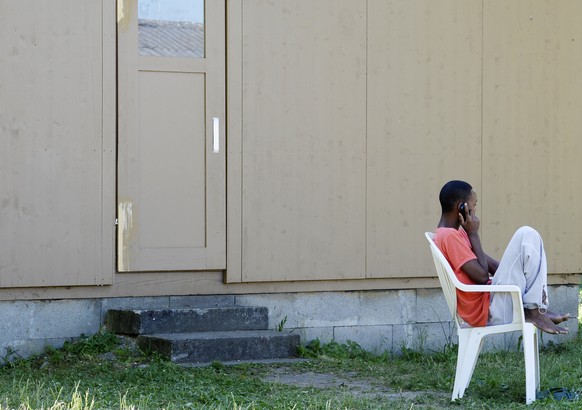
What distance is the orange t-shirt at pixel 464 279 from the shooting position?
221 inches

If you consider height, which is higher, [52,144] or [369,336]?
[52,144]

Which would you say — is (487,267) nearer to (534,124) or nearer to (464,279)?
(464,279)

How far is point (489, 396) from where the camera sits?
19.0 feet

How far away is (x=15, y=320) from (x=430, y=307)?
323 centimetres

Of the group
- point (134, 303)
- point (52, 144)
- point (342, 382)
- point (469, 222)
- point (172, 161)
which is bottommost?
point (342, 382)

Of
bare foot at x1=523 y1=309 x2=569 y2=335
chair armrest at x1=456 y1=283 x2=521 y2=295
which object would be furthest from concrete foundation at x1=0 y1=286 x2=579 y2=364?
bare foot at x1=523 y1=309 x2=569 y2=335

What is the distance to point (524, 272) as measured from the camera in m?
5.46

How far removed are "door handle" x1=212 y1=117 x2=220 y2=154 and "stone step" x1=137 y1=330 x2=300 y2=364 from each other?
1.32m

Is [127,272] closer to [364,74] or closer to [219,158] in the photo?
[219,158]

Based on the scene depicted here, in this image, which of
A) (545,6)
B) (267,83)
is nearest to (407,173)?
(267,83)

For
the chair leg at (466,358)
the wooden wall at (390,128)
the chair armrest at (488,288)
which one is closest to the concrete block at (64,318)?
the wooden wall at (390,128)

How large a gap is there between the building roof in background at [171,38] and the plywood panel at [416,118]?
1367 mm

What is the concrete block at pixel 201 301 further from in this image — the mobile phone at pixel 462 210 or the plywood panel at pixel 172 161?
the mobile phone at pixel 462 210

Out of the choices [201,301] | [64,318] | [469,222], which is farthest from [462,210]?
[64,318]
